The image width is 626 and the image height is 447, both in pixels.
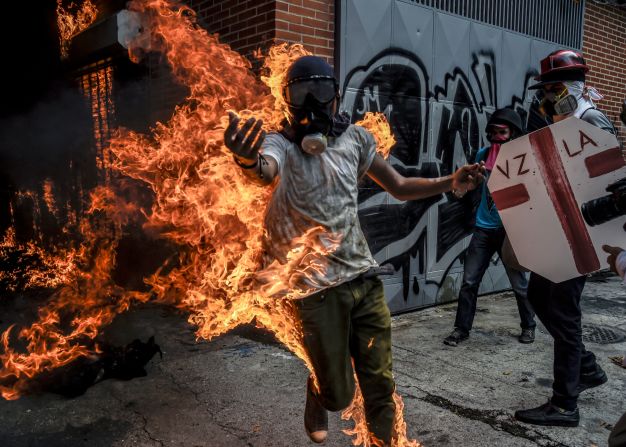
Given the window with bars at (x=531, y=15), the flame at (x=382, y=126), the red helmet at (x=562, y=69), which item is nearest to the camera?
the red helmet at (x=562, y=69)

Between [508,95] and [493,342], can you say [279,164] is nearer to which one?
[493,342]

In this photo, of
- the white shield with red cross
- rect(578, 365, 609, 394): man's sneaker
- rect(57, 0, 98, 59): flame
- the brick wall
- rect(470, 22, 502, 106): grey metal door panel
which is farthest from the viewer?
the brick wall

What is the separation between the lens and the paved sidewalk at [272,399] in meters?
3.26

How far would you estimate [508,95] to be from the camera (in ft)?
23.7

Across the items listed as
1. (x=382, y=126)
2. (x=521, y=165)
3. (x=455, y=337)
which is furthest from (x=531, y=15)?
(x=521, y=165)

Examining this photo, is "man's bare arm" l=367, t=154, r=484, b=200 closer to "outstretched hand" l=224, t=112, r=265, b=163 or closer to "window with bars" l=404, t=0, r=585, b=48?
"outstretched hand" l=224, t=112, r=265, b=163

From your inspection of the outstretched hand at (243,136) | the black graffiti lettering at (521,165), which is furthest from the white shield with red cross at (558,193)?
the outstretched hand at (243,136)

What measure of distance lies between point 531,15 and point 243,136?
275 inches

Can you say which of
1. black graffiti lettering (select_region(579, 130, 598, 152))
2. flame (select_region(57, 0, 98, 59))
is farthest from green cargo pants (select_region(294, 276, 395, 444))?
flame (select_region(57, 0, 98, 59))

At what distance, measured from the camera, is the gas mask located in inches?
97.2

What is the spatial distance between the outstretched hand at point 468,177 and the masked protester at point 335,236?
0.62 meters

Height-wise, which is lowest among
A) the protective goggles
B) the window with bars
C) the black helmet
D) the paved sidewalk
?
the paved sidewalk

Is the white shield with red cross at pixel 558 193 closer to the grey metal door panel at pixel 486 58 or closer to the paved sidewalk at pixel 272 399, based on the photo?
the paved sidewalk at pixel 272 399

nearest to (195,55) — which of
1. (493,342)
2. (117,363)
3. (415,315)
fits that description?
(117,363)
